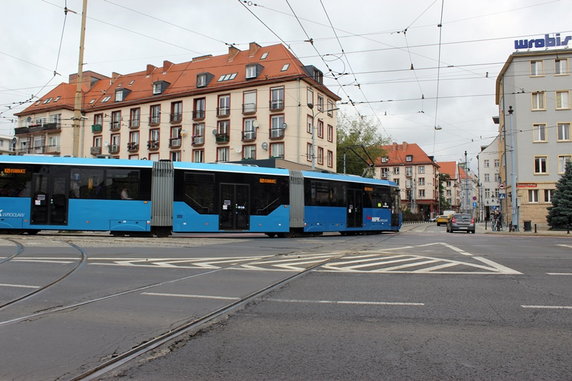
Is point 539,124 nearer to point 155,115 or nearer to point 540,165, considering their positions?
point 540,165

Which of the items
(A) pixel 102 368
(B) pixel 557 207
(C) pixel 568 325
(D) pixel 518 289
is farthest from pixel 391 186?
(A) pixel 102 368

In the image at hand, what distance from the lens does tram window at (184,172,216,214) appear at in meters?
19.4

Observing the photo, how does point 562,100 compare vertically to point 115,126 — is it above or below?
above

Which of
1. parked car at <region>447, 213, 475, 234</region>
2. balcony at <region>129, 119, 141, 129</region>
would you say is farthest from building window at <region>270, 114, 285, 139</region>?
parked car at <region>447, 213, 475, 234</region>

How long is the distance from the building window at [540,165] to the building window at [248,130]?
89.6 ft

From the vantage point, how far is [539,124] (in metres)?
41.6

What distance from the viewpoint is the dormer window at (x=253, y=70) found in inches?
1777

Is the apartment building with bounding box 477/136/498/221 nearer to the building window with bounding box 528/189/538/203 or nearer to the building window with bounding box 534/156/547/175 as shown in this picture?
the building window with bounding box 534/156/547/175

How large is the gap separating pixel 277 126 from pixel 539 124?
24842 millimetres

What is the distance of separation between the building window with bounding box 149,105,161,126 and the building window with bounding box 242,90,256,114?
11214 millimetres

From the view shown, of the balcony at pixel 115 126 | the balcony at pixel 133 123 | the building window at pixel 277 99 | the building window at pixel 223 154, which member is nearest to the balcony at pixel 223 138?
the building window at pixel 223 154

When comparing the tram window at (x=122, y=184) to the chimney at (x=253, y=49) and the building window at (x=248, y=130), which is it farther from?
the chimney at (x=253, y=49)

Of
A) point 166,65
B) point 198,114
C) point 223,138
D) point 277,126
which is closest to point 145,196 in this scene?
point 277,126

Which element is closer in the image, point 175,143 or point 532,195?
point 532,195
